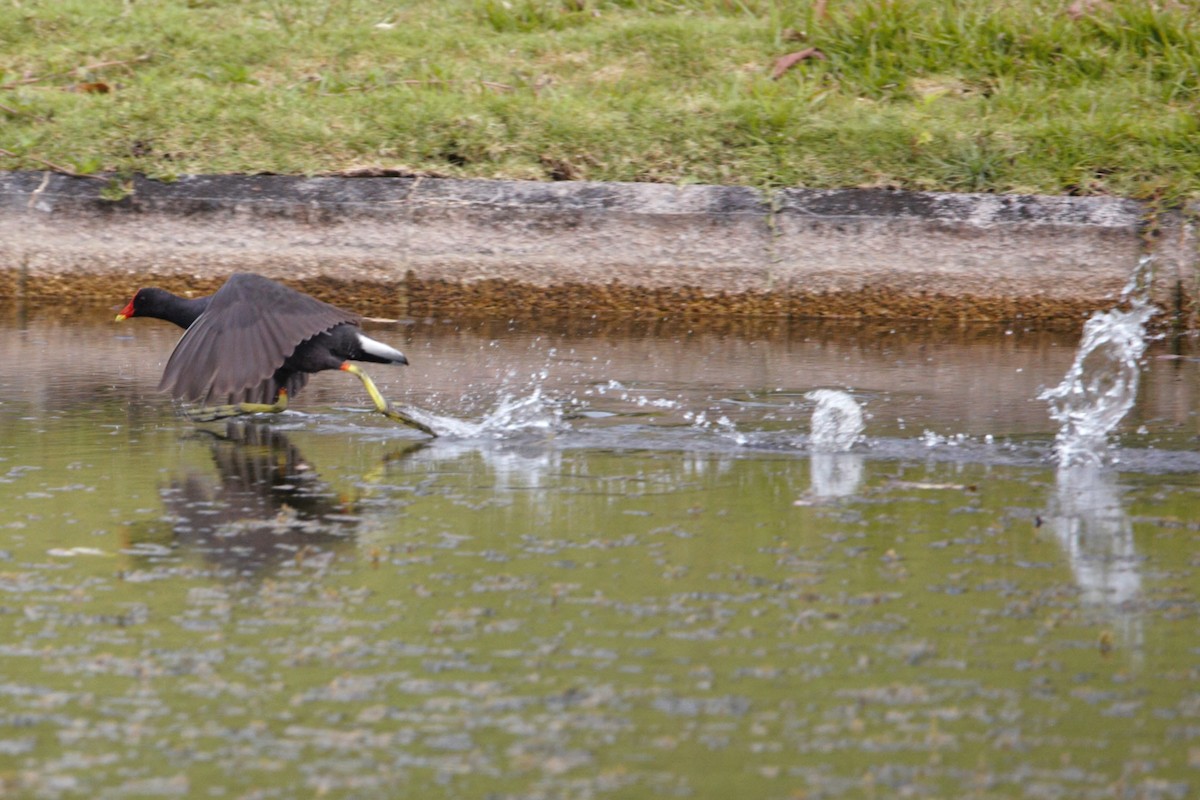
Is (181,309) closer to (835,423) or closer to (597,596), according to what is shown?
(835,423)

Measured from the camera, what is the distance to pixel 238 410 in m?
5.94

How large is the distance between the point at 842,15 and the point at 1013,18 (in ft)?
2.73

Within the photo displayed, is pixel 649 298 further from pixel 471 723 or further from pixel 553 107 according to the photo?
pixel 471 723

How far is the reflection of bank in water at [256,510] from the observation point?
13.2 ft

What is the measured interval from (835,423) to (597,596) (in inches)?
75.2

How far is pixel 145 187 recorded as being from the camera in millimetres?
7617

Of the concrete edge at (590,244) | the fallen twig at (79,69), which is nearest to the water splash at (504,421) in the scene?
the concrete edge at (590,244)

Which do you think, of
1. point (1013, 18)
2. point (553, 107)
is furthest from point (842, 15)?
point (553, 107)

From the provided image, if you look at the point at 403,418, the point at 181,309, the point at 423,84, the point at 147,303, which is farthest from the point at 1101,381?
the point at 423,84

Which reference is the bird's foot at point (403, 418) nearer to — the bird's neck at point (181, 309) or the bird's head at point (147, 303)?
the bird's neck at point (181, 309)

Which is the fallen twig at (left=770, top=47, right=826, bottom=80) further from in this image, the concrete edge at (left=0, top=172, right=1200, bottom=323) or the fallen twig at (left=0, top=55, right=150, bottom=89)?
the fallen twig at (left=0, top=55, right=150, bottom=89)

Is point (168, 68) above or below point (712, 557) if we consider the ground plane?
above

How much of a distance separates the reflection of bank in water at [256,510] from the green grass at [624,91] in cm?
287

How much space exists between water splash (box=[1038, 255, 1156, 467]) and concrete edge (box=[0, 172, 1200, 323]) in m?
0.15
